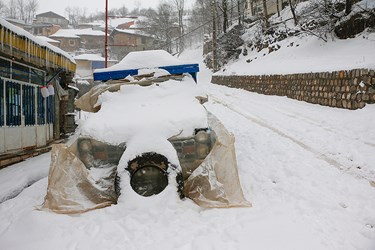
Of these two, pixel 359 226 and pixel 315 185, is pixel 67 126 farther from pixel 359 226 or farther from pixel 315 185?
pixel 359 226

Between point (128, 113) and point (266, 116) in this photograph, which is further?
point (266, 116)

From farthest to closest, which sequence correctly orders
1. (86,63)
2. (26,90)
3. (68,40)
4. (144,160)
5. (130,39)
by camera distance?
(68,40)
(130,39)
(86,63)
(26,90)
(144,160)

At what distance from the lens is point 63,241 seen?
10.8ft

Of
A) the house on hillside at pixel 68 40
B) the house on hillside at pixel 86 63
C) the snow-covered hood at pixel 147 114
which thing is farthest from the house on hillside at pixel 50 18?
the snow-covered hood at pixel 147 114

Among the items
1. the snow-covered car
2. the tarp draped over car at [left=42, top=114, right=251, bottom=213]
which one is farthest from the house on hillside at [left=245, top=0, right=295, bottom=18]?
the tarp draped over car at [left=42, top=114, right=251, bottom=213]

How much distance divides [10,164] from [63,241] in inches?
246

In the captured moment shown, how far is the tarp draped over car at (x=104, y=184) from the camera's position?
13.1ft

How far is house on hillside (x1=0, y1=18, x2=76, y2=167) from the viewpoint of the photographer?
790 centimetres

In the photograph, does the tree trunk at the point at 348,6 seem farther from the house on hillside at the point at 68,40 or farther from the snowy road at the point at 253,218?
the house on hillside at the point at 68,40

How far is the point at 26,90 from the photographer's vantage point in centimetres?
1023

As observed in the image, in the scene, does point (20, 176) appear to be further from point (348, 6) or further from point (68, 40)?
point (68, 40)

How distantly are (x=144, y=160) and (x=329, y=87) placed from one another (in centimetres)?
926

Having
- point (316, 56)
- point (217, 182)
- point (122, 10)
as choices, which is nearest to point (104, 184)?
point (217, 182)

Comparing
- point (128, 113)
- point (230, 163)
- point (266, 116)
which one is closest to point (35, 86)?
point (128, 113)
